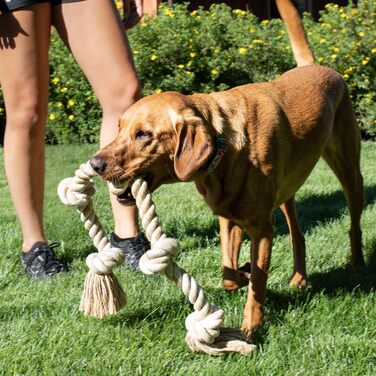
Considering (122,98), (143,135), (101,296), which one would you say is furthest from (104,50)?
(101,296)

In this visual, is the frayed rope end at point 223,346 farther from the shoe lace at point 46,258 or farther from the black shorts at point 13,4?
the black shorts at point 13,4


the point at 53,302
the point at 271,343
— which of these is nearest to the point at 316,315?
the point at 271,343

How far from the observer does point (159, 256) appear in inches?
106

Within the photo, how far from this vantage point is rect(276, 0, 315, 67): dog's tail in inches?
172

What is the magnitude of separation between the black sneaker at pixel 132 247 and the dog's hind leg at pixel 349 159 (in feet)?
4.23

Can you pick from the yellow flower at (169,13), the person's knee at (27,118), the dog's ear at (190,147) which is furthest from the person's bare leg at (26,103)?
the yellow flower at (169,13)

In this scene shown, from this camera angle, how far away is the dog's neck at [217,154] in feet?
9.33

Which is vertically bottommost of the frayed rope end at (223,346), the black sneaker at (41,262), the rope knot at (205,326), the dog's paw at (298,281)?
the dog's paw at (298,281)

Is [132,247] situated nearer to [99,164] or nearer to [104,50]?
[104,50]

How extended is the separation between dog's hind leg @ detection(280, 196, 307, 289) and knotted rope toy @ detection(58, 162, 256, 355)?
990 mm

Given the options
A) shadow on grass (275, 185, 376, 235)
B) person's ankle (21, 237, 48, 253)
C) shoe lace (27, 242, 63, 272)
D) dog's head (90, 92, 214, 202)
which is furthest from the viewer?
shadow on grass (275, 185, 376, 235)

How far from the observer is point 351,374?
8.54 ft

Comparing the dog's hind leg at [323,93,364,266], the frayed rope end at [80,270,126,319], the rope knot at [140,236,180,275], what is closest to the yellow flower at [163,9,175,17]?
the dog's hind leg at [323,93,364,266]

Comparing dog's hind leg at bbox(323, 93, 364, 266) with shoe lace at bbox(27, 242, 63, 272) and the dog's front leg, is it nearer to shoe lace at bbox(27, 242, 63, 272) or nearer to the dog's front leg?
the dog's front leg
